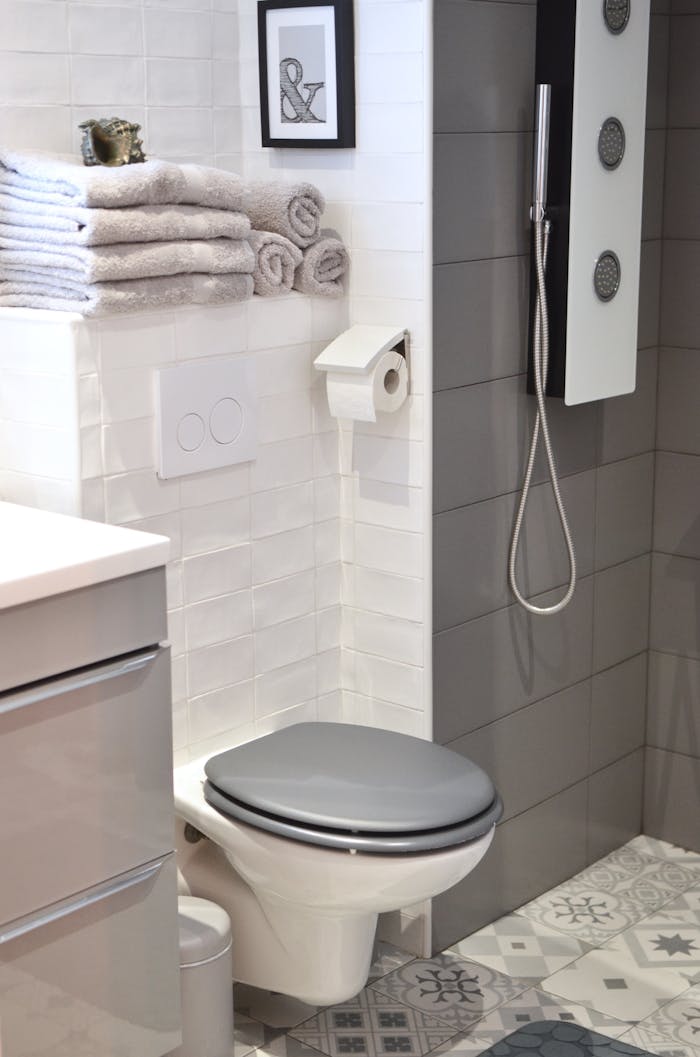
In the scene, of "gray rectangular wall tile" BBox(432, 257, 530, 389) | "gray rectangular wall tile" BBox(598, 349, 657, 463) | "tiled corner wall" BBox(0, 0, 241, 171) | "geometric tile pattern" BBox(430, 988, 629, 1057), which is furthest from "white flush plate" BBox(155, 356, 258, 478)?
"geometric tile pattern" BBox(430, 988, 629, 1057)

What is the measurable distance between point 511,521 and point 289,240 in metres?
0.64

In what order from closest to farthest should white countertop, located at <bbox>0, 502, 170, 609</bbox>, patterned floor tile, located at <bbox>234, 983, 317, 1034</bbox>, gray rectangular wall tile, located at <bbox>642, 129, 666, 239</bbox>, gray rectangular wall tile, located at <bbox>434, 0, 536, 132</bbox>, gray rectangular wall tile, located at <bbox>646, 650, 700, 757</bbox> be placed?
Result: white countertop, located at <bbox>0, 502, 170, 609</bbox>
gray rectangular wall tile, located at <bbox>434, 0, 536, 132</bbox>
patterned floor tile, located at <bbox>234, 983, 317, 1034</bbox>
gray rectangular wall tile, located at <bbox>642, 129, 666, 239</bbox>
gray rectangular wall tile, located at <bbox>646, 650, 700, 757</bbox>

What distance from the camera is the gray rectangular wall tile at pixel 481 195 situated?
7.32 feet

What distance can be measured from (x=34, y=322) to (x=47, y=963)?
2.90 ft

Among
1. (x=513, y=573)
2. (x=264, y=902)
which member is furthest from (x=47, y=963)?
(x=513, y=573)

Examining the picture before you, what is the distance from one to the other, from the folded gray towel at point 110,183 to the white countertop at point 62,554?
45cm

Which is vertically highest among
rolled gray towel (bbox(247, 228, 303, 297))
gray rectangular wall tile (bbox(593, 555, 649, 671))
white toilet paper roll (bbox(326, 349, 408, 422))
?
rolled gray towel (bbox(247, 228, 303, 297))

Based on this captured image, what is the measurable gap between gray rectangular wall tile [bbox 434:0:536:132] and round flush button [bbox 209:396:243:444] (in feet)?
1.77

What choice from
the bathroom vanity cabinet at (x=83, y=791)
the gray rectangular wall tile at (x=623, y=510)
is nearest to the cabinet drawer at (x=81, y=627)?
the bathroom vanity cabinet at (x=83, y=791)

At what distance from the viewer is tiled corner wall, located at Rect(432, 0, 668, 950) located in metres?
2.28

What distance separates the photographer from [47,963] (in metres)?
1.76

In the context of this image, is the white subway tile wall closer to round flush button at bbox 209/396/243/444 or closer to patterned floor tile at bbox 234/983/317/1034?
round flush button at bbox 209/396/243/444

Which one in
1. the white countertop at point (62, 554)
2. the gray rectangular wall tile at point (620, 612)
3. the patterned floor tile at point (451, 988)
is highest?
the white countertop at point (62, 554)

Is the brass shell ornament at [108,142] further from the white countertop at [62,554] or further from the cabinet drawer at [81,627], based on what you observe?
the cabinet drawer at [81,627]
